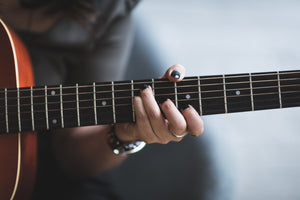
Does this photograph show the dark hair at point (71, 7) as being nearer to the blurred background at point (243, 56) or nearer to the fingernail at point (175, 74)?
the fingernail at point (175, 74)

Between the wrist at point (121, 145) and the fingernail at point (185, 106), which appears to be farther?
the wrist at point (121, 145)

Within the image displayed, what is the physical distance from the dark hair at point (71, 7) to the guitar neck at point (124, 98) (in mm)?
370

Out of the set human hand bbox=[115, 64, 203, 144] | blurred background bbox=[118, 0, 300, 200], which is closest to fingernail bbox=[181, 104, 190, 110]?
human hand bbox=[115, 64, 203, 144]

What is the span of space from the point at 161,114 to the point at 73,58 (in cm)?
51

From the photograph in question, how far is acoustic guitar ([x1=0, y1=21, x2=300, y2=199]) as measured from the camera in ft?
1.81

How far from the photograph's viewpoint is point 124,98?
0.58 m

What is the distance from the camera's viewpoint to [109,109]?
59 cm

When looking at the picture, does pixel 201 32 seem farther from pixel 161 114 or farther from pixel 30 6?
pixel 161 114

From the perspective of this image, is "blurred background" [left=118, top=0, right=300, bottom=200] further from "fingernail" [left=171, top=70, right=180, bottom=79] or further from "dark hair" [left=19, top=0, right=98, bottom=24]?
"fingernail" [left=171, top=70, right=180, bottom=79]

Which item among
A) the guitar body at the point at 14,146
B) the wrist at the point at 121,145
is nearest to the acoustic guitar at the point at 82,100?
the guitar body at the point at 14,146

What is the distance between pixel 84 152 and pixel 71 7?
0.46m

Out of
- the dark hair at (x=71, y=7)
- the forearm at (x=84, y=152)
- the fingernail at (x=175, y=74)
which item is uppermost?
the dark hair at (x=71, y=7)

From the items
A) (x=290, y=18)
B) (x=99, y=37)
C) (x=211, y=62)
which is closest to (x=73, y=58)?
(x=99, y=37)

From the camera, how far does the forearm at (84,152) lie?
81 cm
